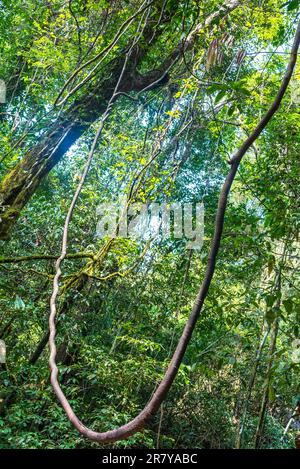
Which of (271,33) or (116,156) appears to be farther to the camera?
(116,156)

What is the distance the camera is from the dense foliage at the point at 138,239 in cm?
240

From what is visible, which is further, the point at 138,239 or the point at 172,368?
the point at 138,239

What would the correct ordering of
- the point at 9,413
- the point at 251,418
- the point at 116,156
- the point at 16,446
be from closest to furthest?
the point at 16,446 → the point at 9,413 → the point at 116,156 → the point at 251,418

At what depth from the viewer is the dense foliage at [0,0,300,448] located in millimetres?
2402

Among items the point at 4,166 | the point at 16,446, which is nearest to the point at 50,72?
the point at 4,166

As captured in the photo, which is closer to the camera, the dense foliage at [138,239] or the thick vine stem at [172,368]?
the thick vine stem at [172,368]

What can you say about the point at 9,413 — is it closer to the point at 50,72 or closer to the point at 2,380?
the point at 2,380

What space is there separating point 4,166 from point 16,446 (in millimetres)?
2082

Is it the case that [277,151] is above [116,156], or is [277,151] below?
below

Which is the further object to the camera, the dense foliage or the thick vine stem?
the dense foliage

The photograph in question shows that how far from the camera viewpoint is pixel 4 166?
3236 millimetres

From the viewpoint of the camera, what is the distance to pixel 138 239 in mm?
3885

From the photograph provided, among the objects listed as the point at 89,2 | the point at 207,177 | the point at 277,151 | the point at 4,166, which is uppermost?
the point at 89,2

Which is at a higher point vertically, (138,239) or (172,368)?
(138,239)
